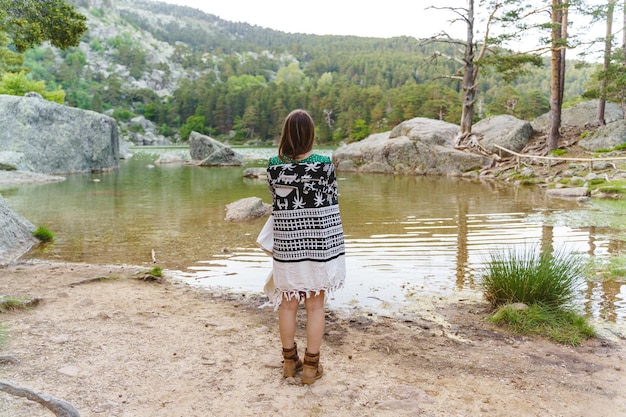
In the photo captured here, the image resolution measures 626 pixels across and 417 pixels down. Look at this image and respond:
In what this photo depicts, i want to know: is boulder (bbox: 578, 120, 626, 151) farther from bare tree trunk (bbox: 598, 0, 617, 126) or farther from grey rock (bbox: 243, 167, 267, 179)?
grey rock (bbox: 243, 167, 267, 179)

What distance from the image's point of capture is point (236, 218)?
11.5m

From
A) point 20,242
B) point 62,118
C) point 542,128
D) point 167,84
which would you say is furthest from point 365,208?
point 167,84

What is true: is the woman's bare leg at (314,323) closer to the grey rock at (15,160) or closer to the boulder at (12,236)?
the boulder at (12,236)

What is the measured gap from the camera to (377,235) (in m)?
9.64

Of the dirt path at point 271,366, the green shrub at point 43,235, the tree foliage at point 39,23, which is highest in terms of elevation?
the tree foliage at point 39,23

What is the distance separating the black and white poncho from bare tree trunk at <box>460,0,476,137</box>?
74.5 feet

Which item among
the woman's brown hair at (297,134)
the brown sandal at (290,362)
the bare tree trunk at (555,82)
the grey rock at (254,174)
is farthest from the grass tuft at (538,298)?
the grey rock at (254,174)

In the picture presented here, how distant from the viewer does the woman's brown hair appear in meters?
3.38

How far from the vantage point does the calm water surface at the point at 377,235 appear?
6.27 metres

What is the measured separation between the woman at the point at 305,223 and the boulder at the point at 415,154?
2165 centimetres

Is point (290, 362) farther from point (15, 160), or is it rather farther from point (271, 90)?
point (271, 90)

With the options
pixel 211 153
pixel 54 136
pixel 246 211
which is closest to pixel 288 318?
pixel 246 211

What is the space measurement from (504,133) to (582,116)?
5.43 meters

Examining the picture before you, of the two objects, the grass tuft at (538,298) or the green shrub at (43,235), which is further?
the green shrub at (43,235)
